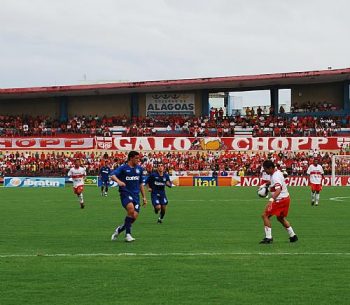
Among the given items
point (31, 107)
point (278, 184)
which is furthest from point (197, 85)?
point (278, 184)

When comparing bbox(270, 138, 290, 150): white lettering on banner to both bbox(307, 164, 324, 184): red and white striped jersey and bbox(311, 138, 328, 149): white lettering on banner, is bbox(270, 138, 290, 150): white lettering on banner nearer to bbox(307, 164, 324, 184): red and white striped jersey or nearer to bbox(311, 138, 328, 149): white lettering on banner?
bbox(311, 138, 328, 149): white lettering on banner

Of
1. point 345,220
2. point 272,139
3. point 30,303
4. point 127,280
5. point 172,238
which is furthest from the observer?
point 272,139

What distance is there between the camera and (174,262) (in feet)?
41.8

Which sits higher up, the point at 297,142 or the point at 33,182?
the point at 297,142

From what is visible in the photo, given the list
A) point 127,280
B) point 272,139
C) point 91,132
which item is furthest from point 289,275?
point 91,132

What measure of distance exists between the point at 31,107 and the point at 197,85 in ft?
53.1

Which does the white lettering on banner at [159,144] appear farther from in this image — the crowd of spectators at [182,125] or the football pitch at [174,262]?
the football pitch at [174,262]

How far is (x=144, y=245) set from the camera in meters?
15.6

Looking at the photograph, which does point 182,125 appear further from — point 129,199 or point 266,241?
point 266,241

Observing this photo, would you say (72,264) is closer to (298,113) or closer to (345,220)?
(345,220)

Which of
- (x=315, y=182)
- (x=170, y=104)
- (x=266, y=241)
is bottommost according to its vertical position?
(x=266, y=241)

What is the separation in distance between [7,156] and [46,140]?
133 inches

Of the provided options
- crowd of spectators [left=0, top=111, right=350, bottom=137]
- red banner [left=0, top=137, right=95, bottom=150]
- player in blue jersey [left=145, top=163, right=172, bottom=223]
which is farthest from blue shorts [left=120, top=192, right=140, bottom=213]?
red banner [left=0, top=137, right=95, bottom=150]

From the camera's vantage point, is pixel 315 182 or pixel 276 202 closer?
pixel 276 202
